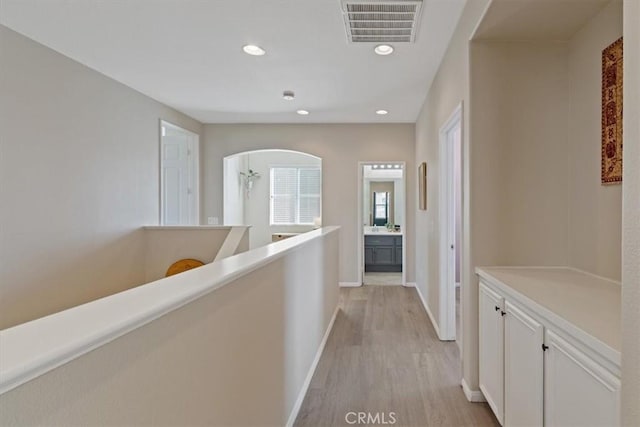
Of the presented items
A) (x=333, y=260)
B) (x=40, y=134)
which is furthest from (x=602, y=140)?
(x=40, y=134)

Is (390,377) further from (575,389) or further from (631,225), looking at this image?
(631,225)

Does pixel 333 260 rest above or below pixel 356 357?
above

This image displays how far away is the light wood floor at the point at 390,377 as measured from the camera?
222 centimetres

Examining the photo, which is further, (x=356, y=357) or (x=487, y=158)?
(x=356, y=357)

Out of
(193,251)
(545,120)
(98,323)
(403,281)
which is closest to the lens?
(98,323)

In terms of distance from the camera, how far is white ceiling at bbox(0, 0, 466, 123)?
8.32 feet

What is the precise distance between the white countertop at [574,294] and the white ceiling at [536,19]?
1.47 meters

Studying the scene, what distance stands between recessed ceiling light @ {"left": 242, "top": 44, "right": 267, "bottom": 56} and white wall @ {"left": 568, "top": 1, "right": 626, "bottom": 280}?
2325mm

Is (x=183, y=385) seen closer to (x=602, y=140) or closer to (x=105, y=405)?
(x=105, y=405)

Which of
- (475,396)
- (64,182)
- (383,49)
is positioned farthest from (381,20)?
(64,182)

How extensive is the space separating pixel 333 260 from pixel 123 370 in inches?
135

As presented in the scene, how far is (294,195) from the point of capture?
319 inches

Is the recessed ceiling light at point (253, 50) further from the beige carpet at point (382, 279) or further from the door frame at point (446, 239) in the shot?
the beige carpet at point (382, 279)

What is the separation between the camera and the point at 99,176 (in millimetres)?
3697
